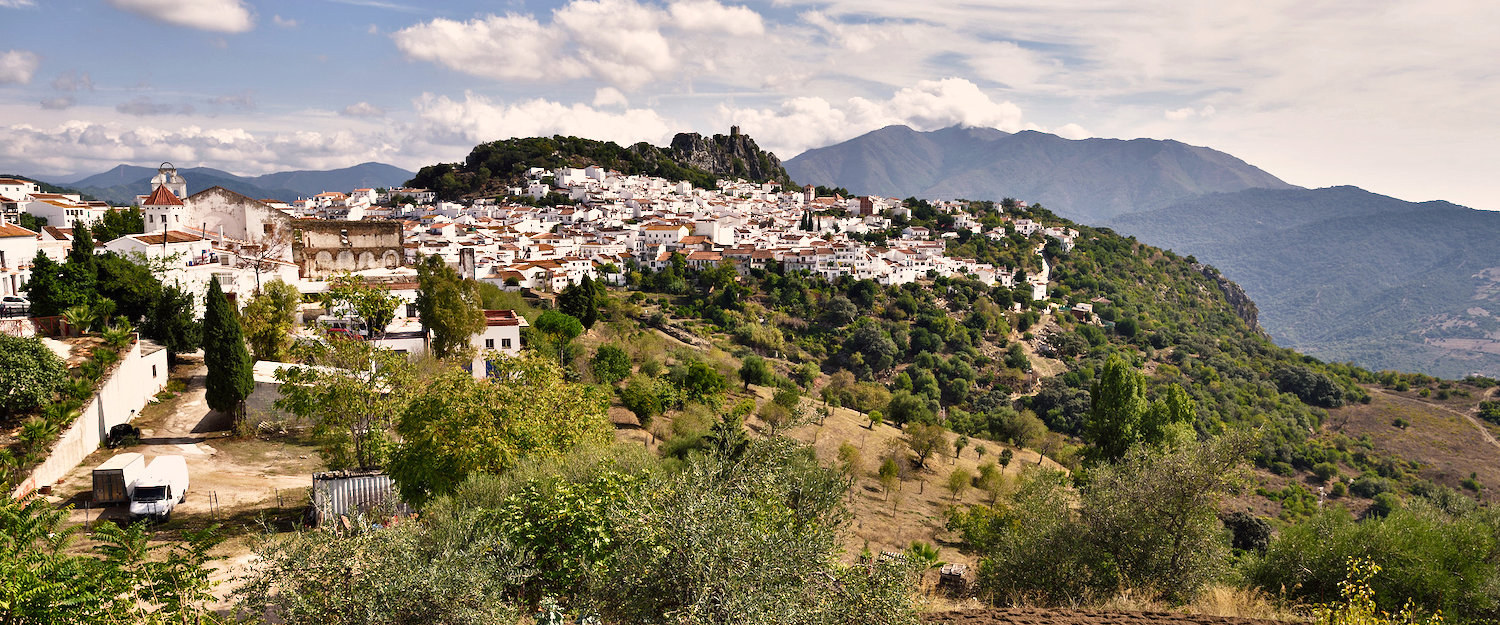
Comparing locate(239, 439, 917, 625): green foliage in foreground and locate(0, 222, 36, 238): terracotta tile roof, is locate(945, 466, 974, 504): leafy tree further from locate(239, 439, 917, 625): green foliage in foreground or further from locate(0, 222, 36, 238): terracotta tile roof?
locate(0, 222, 36, 238): terracotta tile roof

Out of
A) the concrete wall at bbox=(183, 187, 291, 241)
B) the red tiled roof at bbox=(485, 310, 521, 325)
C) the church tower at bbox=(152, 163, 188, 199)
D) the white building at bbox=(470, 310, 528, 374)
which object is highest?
the church tower at bbox=(152, 163, 188, 199)

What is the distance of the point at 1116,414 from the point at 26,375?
109 feet

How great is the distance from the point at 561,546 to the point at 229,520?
9.02 metres

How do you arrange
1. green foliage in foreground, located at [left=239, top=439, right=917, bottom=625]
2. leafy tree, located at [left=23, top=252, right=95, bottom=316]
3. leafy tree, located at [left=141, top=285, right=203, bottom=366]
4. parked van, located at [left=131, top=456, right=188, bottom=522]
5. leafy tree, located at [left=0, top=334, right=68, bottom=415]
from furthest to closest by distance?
leafy tree, located at [left=141, top=285, right=203, bottom=366], leafy tree, located at [left=23, top=252, right=95, bottom=316], leafy tree, located at [left=0, top=334, right=68, bottom=415], parked van, located at [left=131, top=456, right=188, bottom=522], green foliage in foreground, located at [left=239, top=439, right=917, bottom=625]

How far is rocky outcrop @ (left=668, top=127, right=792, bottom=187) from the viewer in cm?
13712

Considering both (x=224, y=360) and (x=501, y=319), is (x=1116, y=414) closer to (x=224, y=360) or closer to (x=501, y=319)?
(x=501, y=319)

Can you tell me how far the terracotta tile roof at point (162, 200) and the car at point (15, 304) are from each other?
36.2ft

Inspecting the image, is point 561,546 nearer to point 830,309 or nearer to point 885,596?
point 885,596

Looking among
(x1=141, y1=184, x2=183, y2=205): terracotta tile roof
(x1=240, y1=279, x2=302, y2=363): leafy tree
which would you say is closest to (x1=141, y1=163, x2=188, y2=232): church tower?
(x1=141, y1=184, x2=183, y2=205): terracotta tile roof

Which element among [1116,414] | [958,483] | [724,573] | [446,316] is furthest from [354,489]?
[1116,414]

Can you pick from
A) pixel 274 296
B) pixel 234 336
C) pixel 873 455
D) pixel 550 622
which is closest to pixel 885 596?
pixel 550 622

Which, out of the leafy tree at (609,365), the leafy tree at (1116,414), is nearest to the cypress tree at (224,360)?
the leafy tree at (609,365)

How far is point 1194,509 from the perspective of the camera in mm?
10508

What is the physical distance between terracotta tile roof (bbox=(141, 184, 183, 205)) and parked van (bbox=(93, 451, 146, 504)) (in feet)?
84.4
